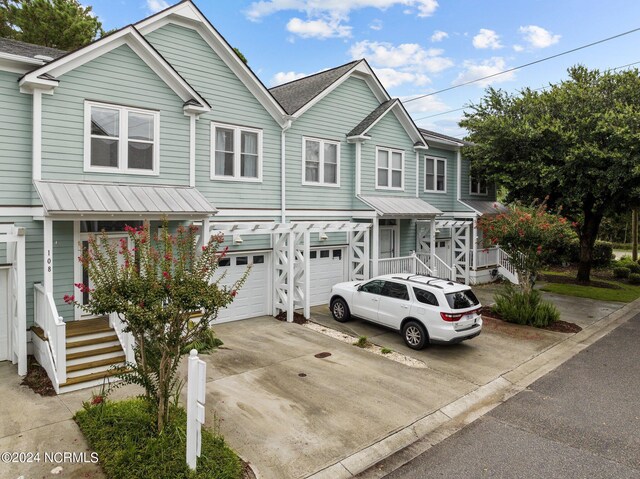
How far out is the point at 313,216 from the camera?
15.2 meters

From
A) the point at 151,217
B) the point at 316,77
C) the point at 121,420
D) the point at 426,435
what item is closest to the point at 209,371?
the point at 121,420

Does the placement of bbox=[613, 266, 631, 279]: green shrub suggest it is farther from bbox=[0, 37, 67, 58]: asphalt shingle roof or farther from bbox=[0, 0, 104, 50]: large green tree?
bbox=[0, 0, 104, 50]: large green tree

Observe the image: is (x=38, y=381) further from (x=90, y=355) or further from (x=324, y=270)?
(x=324, y=270)

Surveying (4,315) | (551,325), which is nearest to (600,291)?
(551,325)

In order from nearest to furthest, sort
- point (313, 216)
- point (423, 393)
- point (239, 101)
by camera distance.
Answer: point (423, 393)
point (239, 101)
point (313, 216)

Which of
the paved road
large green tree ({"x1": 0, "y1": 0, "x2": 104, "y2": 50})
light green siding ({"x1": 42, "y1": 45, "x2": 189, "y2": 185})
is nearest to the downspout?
light green siding ({"x1": 42, "y1": 45, "x2": 189, "y2": 185})

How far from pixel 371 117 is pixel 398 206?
3781 mm

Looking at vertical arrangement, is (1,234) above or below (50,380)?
above

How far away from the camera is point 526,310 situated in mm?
13492

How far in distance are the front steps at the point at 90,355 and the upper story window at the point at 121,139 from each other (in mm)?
3957

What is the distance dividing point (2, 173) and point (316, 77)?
1198 centimetres

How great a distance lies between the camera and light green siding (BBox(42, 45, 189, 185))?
9.65 meters

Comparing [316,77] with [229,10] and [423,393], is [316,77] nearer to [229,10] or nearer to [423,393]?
[229,10]

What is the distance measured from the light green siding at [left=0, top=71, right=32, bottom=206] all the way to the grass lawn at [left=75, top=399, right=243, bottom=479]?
579 cm
